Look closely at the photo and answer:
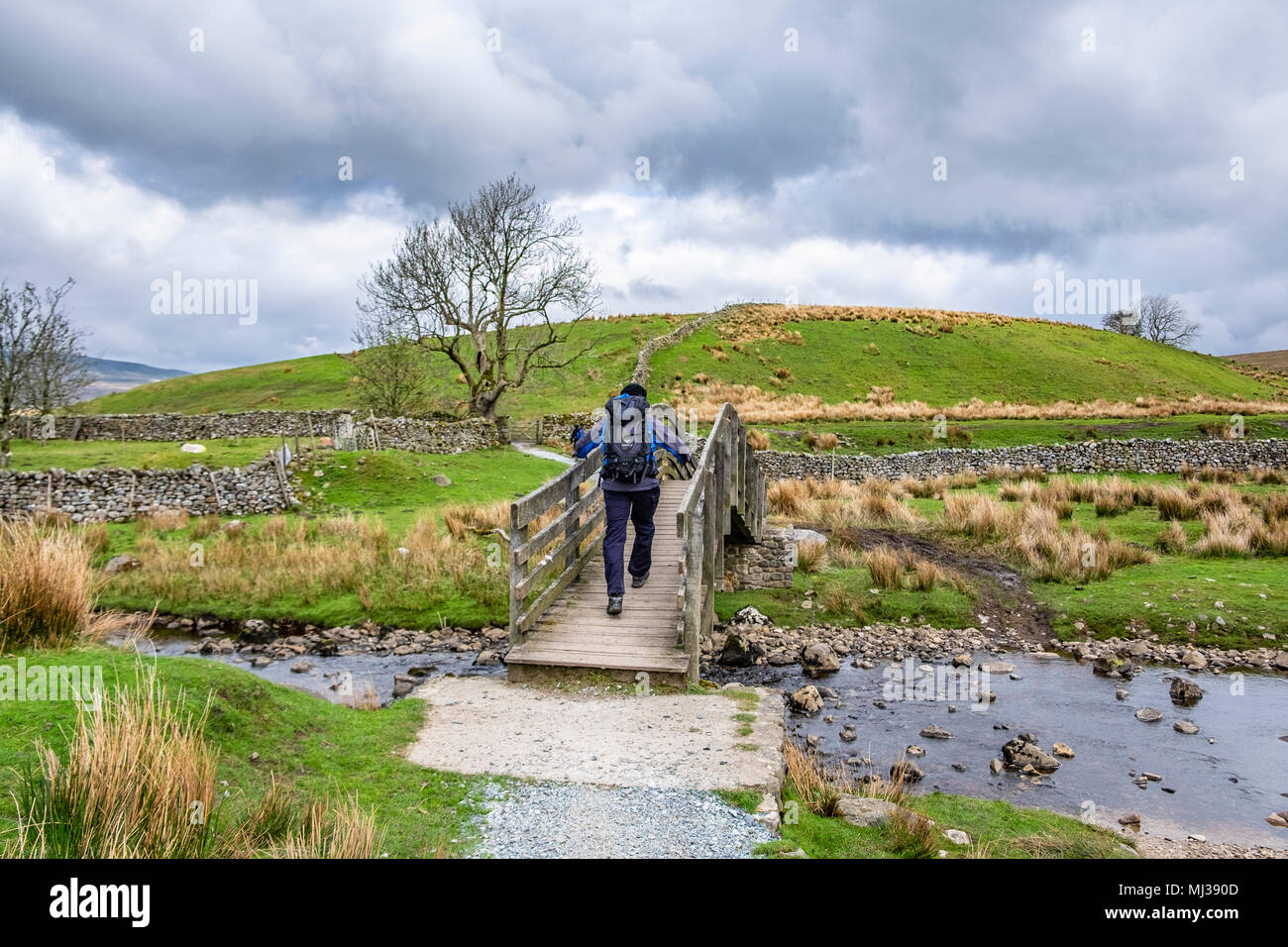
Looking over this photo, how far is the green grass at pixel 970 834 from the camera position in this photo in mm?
5023

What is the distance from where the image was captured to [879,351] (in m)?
56.2

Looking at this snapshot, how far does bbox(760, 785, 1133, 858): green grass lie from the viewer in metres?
5.02

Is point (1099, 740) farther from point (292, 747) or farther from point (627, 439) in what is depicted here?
point (292, 747)

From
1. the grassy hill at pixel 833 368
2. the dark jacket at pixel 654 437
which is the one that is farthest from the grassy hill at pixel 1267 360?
the dark jacket at pixel 654 437

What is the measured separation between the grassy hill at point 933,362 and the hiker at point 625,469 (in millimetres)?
38643

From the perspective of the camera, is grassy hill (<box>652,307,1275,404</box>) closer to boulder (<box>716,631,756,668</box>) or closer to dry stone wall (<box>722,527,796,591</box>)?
dry stone wall (<box>722,527,796,591</box>)

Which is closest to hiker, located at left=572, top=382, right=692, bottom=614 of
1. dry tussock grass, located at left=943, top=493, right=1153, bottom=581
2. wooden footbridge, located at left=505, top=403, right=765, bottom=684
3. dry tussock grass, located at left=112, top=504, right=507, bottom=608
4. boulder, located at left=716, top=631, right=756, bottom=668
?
wooden footbridge, located at left=505, top=403, right=765, bottom=684

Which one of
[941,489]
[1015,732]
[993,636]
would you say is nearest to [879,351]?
[941,489]

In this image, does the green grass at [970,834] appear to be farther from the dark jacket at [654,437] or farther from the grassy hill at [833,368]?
the grassy hill at [833,368]

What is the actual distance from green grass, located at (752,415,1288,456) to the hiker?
71.0ft
